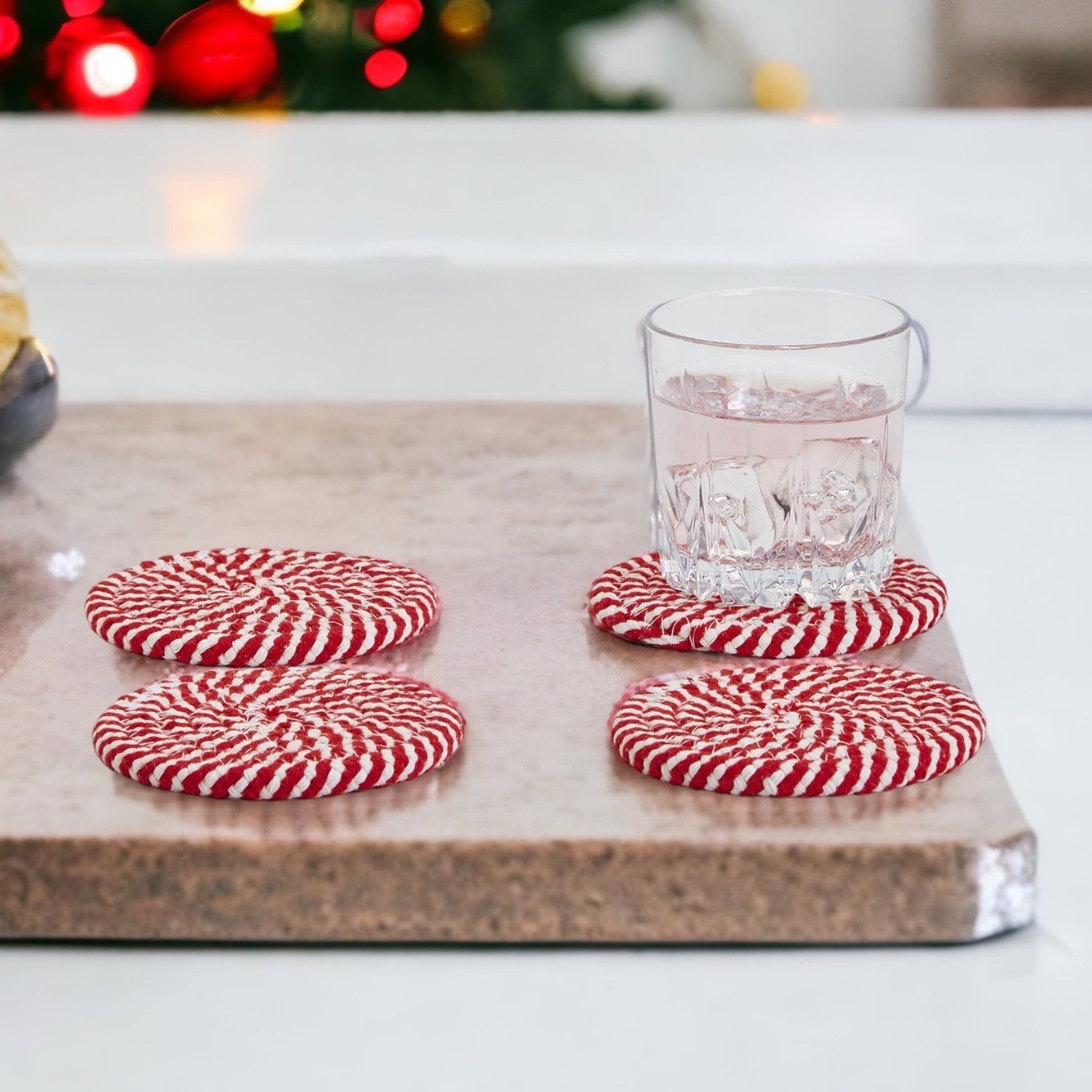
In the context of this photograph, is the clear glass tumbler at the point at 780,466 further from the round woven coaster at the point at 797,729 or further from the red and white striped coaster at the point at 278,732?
the red and white striped coaster at the point at 278,732

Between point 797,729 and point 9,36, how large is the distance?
2.63 meters

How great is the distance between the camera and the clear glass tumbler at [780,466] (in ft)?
3.01

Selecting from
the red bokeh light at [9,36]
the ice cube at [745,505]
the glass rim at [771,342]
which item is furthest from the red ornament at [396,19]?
the ice cube at [745,505]

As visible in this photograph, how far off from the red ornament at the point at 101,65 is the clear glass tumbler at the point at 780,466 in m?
2.23

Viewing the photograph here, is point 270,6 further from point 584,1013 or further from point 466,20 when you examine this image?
point 584,1013

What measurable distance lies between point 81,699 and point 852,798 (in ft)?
1.25

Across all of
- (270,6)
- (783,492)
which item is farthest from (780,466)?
(270,6)

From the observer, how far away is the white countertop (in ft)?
Answer: 1.96

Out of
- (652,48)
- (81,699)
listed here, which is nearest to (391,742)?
(81,699)

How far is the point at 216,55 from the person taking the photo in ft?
9.33

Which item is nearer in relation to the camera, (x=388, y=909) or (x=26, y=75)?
(x=388, y=909)

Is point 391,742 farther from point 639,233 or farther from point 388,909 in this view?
point 639,233

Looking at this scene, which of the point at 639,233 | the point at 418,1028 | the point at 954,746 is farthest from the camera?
the point at 639,233

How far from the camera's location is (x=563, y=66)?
3029 millimetres
